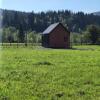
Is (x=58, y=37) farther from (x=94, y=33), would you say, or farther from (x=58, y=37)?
(x=94, y=33)

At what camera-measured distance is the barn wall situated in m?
75.5

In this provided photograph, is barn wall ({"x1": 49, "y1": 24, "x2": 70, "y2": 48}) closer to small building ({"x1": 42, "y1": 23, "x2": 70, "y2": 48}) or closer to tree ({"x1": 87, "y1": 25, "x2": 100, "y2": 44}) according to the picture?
small building ({"x1": 42, "y1": 23, "x2": 70, "y2": 48})

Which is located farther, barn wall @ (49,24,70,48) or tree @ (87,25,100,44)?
tree @ (87,25,100,44)

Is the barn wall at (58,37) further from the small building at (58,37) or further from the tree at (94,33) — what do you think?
the tree at (94,33)

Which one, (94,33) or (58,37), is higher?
(94,33)

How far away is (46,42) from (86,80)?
6258 cm

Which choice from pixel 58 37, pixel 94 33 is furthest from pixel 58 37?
pixel 94 33

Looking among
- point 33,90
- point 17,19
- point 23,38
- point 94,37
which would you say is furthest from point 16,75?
point 17,19

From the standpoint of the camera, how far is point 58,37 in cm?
7588

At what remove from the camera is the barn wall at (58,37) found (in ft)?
248

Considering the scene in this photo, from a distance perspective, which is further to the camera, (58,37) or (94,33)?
(94,33)

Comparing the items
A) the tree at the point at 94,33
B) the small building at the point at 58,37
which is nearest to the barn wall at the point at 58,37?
the small building at the point at 58,37

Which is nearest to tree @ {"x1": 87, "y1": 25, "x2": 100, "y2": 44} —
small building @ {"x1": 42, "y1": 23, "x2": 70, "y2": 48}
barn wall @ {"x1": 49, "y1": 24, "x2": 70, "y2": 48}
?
small building @ {"x1": 42, "y1": 23, "x2": 70, "y2": 48}

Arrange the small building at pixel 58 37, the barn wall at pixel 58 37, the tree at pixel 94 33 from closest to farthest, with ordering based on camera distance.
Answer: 1. the small building at pixel 58 37
2. the barn wall at pixel 58 37
3. the tree at pixel 94 33
